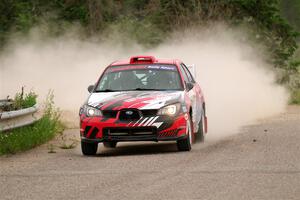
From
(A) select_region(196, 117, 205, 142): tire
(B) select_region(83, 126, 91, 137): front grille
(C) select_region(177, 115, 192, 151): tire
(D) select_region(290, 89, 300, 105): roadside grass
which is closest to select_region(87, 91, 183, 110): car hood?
(B) select_region(83, 126, 91, 137): front grille

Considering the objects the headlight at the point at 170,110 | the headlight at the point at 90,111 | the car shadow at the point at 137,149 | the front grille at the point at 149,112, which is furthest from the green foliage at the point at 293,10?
the front grille at the point at 149,112

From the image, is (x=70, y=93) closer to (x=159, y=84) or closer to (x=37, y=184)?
(x=159, y=84)

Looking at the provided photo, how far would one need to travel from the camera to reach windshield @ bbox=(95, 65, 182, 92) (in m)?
16.8

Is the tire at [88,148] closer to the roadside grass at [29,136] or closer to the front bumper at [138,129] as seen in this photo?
the front bumper at [138,129]

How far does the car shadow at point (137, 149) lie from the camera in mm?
16314

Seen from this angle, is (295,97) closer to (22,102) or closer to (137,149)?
(22,102)

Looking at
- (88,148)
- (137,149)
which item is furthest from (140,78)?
(88,148)

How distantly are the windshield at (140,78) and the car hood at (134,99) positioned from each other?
0.43 m

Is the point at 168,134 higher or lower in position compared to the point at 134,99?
lower

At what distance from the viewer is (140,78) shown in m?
17.0

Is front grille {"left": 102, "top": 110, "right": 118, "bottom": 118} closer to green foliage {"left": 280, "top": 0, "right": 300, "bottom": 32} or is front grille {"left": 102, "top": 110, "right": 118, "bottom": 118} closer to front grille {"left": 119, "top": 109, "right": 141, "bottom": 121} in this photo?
front grille {"left": 119, "top": 109, "right": 141, "bottom": 121}

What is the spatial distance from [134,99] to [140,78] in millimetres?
1240

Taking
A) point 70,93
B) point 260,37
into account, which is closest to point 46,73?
point 70,93

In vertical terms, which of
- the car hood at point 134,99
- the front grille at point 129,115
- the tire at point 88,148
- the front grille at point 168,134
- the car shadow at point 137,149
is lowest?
the car shadow at point 137,149
